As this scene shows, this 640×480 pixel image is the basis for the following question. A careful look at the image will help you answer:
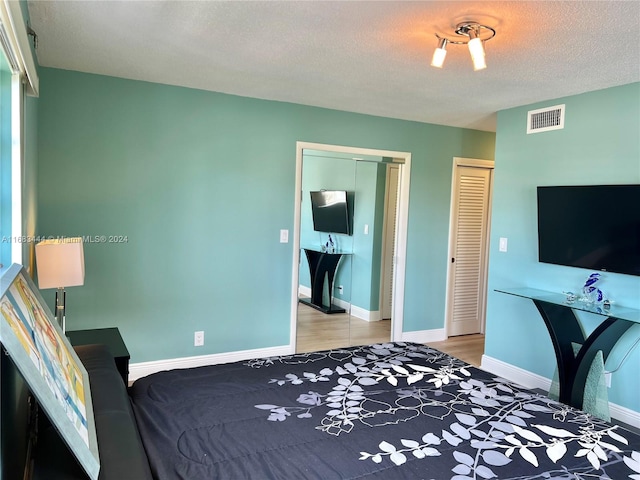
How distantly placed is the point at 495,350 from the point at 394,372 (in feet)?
7.39

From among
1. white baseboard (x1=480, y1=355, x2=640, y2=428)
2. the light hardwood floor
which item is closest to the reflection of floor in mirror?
the light hardwood floor

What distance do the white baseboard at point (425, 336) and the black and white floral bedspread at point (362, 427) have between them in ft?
8.23

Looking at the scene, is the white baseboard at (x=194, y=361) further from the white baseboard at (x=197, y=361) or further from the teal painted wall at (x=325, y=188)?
the teal painted wall at (x=325, y=188)

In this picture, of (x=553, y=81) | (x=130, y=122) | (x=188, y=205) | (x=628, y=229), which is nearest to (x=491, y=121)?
(x=553, y=81)

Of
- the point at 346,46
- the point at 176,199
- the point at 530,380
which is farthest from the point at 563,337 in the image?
the point at 176,199

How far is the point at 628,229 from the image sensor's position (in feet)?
9.96

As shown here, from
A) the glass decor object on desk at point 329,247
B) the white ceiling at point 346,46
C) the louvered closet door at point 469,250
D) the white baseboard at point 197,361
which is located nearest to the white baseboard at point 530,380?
the louvered closet door at point 469,250

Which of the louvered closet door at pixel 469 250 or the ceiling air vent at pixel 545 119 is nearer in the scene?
the ceiling air vent at pixel 545 119

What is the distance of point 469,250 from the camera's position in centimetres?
530

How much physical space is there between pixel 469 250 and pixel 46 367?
15.8 ft

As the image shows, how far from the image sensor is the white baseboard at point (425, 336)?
4879 millimetres

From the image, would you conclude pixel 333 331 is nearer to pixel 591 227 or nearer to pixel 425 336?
pixel 425 336

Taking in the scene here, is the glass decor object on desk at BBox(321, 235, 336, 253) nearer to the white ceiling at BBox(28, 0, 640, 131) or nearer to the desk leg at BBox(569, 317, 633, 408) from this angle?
the white ceiling at BBox(28, 0, 640, 131)

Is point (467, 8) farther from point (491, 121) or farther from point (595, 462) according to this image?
point (491, 121)
